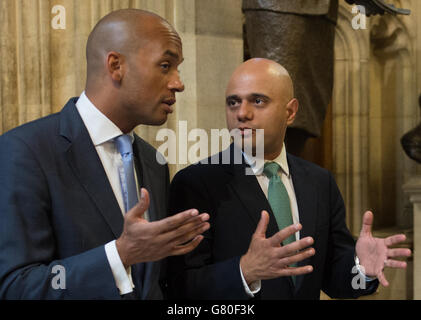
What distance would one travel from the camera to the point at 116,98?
5.79ft

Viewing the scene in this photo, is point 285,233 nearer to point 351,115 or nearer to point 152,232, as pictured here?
point 152,232

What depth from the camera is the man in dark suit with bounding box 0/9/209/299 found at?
1.50 metres

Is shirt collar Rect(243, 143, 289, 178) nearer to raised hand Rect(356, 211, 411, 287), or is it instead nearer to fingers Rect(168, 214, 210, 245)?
raised hand Rect(356, 211, 411, 287)

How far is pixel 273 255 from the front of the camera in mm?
1646

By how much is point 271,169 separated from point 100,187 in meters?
0.64

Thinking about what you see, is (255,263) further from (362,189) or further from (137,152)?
(362,189)

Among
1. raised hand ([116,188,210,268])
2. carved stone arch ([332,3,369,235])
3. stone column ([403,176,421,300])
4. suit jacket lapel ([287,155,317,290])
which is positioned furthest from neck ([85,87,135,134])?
carved stone arch ([332,3,369,235])

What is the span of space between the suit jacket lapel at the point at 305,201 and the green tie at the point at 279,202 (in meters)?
0.04

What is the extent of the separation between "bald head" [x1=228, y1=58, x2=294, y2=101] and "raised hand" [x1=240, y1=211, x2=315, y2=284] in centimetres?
60

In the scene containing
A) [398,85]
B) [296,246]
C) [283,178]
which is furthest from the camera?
[398,85]

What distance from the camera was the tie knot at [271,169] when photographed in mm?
2092

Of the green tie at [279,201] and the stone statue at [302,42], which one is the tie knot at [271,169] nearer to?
the green tie at [279,201]

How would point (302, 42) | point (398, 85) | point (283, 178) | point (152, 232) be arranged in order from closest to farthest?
point (152, 232) → point (283, 178) → point (302, 42) → point (398, 85)

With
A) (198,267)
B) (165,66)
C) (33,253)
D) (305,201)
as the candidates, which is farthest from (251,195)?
(33,253)
